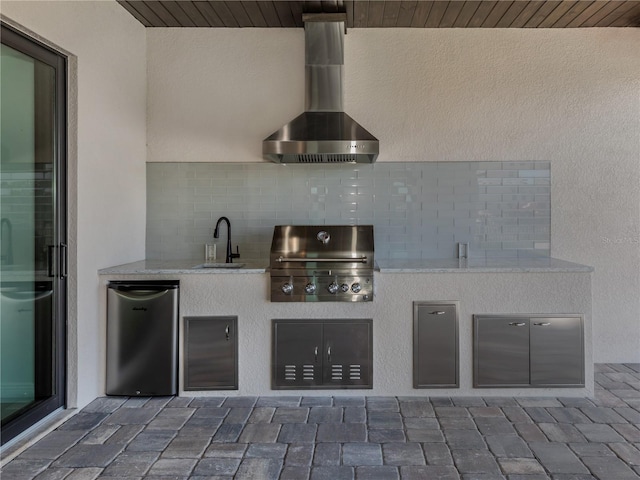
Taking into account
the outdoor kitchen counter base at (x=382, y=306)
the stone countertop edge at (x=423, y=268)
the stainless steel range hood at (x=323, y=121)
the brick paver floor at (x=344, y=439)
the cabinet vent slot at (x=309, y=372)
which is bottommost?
the brick paver floor at (x=344, y=439)

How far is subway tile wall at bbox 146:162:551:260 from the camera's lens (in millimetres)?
4125

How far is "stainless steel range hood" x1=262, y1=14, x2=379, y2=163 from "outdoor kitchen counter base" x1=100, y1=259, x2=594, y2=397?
98cm

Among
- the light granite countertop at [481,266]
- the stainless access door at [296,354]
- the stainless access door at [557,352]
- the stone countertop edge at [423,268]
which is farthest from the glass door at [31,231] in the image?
the stainless access door at [557,352]

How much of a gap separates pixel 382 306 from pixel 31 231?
232cm

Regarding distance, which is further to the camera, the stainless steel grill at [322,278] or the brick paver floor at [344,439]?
the stainless steel grill at [322,278]

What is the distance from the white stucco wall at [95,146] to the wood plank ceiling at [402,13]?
1.34 ft

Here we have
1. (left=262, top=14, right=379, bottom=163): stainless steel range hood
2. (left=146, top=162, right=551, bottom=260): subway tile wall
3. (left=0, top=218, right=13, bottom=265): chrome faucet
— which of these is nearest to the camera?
(left=0, top=218, right=13, bottom=265): chrome faucet

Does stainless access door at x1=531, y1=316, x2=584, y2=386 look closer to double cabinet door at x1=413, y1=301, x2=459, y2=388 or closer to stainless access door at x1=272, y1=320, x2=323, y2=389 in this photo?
double cabinet door at x1=413, y1=301, x2=459, y2=388

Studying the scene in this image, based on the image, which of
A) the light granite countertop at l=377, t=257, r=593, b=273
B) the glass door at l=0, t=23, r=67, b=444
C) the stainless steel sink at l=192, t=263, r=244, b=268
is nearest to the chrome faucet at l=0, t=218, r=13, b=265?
the glass door at l=0, t=23, r=67, b=444

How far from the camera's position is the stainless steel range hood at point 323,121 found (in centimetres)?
357

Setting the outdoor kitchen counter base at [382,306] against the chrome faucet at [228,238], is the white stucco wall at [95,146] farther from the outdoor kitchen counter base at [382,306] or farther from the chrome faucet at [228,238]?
the chrome faucet at [228,238]

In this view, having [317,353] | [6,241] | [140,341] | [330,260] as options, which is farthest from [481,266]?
[6,241]

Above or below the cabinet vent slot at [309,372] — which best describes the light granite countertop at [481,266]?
above

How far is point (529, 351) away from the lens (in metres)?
3.34
